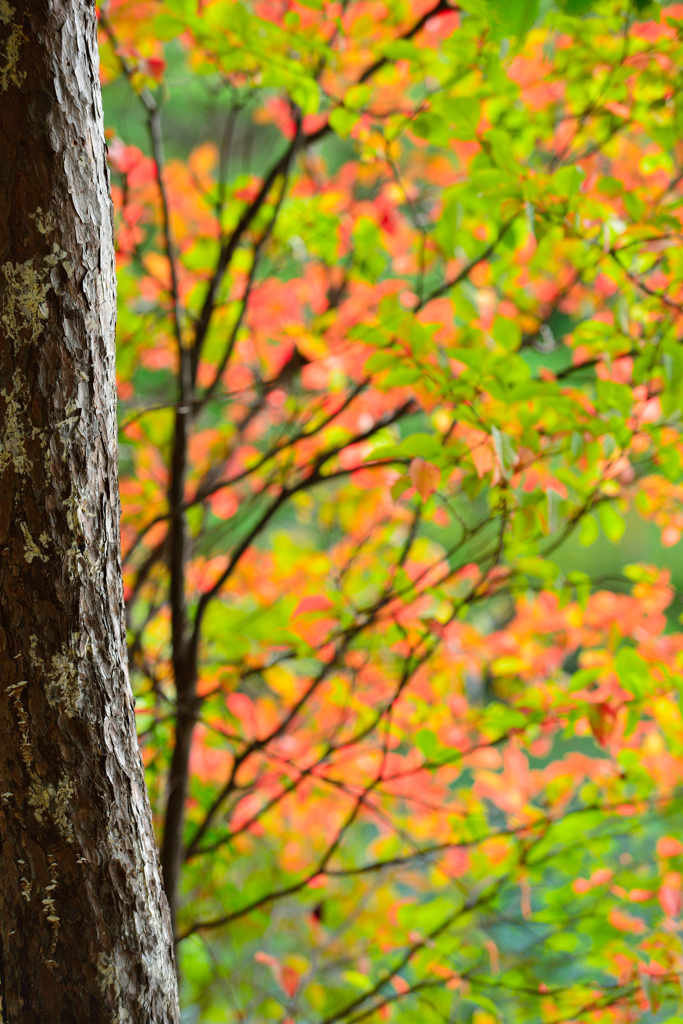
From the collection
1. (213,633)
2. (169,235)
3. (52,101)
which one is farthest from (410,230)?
(52,101)

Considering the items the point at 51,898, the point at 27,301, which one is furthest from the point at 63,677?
the point at 27,301

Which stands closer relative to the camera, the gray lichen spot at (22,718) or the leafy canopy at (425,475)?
the gray lichen spot at (22,718)

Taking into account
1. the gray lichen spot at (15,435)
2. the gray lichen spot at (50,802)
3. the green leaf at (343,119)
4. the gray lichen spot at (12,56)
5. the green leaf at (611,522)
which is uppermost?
the green leaf at (343,119)

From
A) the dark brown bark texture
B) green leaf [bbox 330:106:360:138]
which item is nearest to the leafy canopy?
green leaf [bbox 330:106:360:138]

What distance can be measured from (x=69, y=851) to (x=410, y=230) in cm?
185

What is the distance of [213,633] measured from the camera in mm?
1305

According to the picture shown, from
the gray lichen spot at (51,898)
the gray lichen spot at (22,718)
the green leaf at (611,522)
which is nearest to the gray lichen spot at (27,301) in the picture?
the gray lichen spot at (22,718)

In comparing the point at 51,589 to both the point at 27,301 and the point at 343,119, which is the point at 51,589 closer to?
the point at 27,301

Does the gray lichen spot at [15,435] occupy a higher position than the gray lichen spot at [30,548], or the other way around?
the gray lichen spot at [15,435]

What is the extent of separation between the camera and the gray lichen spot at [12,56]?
536 millimetres

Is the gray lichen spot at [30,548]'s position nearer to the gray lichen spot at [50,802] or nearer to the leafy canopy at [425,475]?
the gray lichen spot at [50,802]

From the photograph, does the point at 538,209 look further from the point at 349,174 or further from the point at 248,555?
the point at 248,555

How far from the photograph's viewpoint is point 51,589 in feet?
1.76

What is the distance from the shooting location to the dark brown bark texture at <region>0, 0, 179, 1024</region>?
533 millimetres
